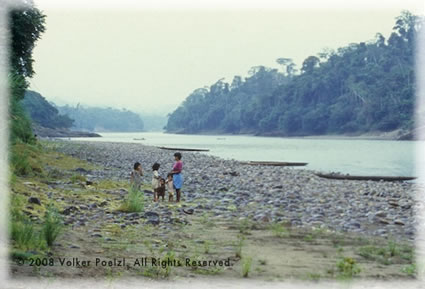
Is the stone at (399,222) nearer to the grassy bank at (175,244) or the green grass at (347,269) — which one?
the grassy bank at (175,244)

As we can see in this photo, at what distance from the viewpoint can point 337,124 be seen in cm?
13388

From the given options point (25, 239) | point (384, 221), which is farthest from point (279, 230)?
point (25, 239)

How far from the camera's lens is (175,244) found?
9273 millimetres

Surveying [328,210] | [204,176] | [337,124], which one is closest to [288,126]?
[337,124]

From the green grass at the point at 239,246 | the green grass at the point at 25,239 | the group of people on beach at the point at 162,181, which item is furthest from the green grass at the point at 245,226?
the green grass at the point at 25,239

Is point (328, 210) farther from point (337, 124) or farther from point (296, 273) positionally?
point (337, 124)

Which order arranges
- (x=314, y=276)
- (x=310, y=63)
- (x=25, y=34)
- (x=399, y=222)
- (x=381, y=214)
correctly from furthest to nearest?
(x=310, y=63), (x=25, y=34), (x=381, y=214), (x=399, y=222), (x=314, y=276)

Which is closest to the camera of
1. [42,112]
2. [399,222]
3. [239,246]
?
[239,246]

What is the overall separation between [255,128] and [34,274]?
17112cm

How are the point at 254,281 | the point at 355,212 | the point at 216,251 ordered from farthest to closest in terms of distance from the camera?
1. the point at 355,212
2. the point at 216,251
3. the point at 254,281

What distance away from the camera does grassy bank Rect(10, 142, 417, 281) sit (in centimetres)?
730

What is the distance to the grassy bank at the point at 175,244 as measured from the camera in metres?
7.30

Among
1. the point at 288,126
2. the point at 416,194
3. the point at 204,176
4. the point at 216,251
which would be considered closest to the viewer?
the point at 216,251

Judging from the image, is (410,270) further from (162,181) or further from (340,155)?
(340,155)
